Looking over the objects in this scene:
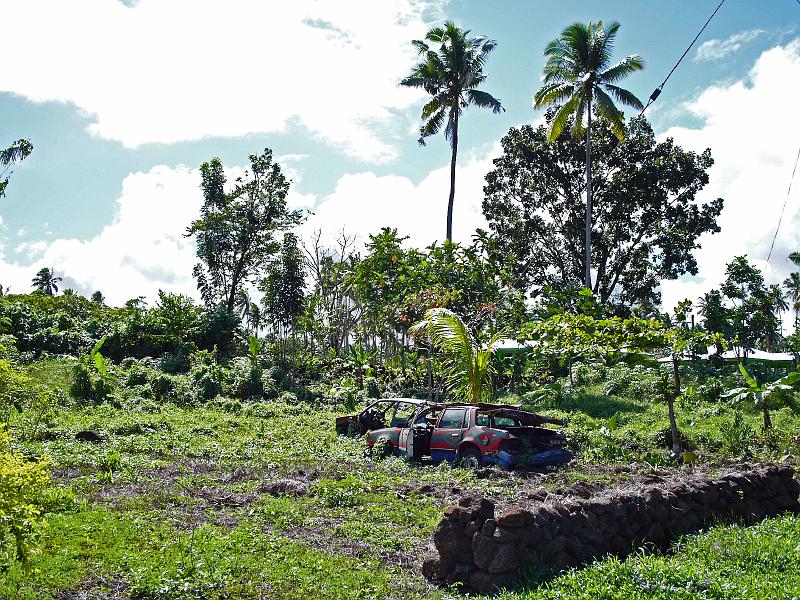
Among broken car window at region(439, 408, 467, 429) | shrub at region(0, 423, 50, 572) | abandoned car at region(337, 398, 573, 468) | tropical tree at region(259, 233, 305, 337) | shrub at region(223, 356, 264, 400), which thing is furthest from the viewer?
tropical tree at region(259, 233, 305, 337)

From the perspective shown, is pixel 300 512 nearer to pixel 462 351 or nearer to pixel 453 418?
pixel 453 418

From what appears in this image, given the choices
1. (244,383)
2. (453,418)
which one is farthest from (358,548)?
(244,383)

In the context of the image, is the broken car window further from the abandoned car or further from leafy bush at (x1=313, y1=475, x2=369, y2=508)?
leafy bush at (x1=313, y1=475, x2=369, y2=508)

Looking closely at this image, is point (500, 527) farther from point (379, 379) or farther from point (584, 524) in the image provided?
point (379, 379)

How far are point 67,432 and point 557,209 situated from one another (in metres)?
30.0

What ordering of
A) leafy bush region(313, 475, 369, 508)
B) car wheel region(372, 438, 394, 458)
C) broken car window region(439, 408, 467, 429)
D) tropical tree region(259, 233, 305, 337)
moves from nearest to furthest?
leafy bush region(313, 475, 369, 508)
broken car window region(439, 408, 467, 429)
car wheel region(372, 438, 394, 458)
tropical tree region(259, 233, 305, 337)

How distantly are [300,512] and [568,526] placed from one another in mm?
4006

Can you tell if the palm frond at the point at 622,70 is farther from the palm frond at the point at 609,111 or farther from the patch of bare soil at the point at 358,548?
the patch of bare soil at the point at 358,548

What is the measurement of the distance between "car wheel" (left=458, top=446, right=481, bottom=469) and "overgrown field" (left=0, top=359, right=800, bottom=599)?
346 mm

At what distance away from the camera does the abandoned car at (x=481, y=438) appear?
13.4 metres

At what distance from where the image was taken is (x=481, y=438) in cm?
1355

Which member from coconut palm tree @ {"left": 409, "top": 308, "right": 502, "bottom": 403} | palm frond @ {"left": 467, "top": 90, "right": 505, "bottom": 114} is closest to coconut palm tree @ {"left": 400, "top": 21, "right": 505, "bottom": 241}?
palm frond @ {"left": 467, "top": 90, "right": 505, "bottom": 114}

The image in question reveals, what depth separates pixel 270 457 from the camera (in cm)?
1469

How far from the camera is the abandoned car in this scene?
13.4 meters
